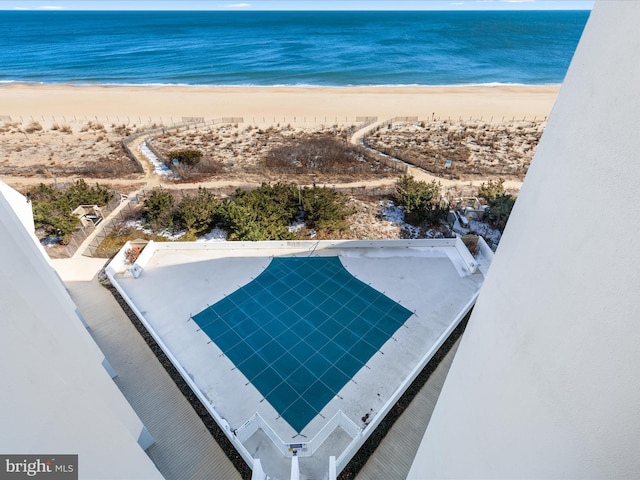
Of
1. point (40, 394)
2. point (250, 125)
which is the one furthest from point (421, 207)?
point (250, 125)

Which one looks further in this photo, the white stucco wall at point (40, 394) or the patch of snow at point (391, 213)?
the patch of snow at point (391, 213)

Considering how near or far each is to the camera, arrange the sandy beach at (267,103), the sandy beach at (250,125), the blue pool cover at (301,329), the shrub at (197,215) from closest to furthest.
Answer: the blue pool cover at (301,329), the shrub at (197,215), the sandy beach at (250,125), the sandy beach at (267,103)

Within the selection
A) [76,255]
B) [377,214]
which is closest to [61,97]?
[76,255]

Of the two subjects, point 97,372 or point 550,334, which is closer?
point 550,334

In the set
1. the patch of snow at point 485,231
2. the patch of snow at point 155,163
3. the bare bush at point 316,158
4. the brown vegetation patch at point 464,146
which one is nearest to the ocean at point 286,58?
the brown vegetation patch at point 464,146

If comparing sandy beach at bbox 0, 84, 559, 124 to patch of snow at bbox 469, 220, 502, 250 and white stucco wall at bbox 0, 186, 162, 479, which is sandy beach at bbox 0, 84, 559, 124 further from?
white stucco wall at bbox 0, 186, 162, 479

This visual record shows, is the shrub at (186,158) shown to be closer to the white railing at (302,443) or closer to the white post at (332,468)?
the white railing at (302,443)

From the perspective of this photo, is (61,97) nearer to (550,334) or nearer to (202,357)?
Result: (202,357)
